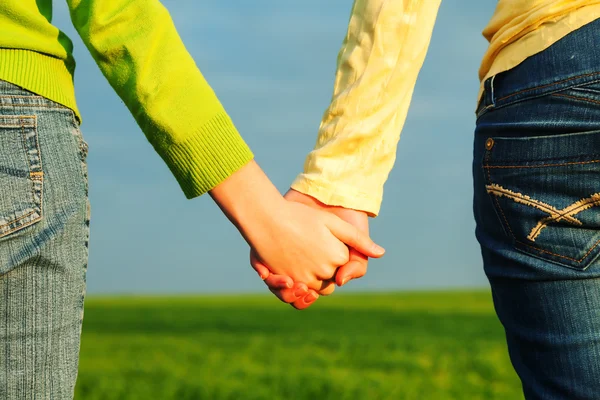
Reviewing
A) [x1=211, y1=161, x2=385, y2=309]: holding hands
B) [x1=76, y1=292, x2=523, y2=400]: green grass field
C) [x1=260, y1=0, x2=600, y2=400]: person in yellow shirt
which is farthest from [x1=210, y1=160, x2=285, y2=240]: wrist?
[x1=76, y1=292, x2=523, y2=400]: green grass field

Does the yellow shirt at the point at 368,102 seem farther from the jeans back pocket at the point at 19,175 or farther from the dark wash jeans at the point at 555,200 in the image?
the jeans back pocket at the point at 19,175

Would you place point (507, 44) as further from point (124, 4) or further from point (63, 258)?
point (63, 258)

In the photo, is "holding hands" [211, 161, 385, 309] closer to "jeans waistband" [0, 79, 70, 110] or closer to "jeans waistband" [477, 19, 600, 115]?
"jeans waistband" [0, 79, 70, 110]

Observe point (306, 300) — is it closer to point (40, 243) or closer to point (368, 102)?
point (368, 102)

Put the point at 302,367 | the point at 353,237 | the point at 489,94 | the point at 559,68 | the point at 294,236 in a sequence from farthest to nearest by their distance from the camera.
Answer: the point at 302,367 → the point at 353,237 → the point at 294,236 → the point at 489,94 → the point at 559,68

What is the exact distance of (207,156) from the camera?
1.73m

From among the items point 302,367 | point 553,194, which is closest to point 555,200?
point 553,194

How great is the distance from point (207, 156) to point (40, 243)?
448 mm

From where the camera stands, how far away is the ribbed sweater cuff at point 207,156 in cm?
172

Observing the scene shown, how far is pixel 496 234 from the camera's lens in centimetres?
196

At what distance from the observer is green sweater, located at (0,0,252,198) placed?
5.34 feet

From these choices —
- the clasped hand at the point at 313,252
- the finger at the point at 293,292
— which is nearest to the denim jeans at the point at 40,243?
the clasped hand at the point at 313,252

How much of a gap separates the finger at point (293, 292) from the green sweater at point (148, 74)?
2.02ft

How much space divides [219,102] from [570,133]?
36.2 inches
